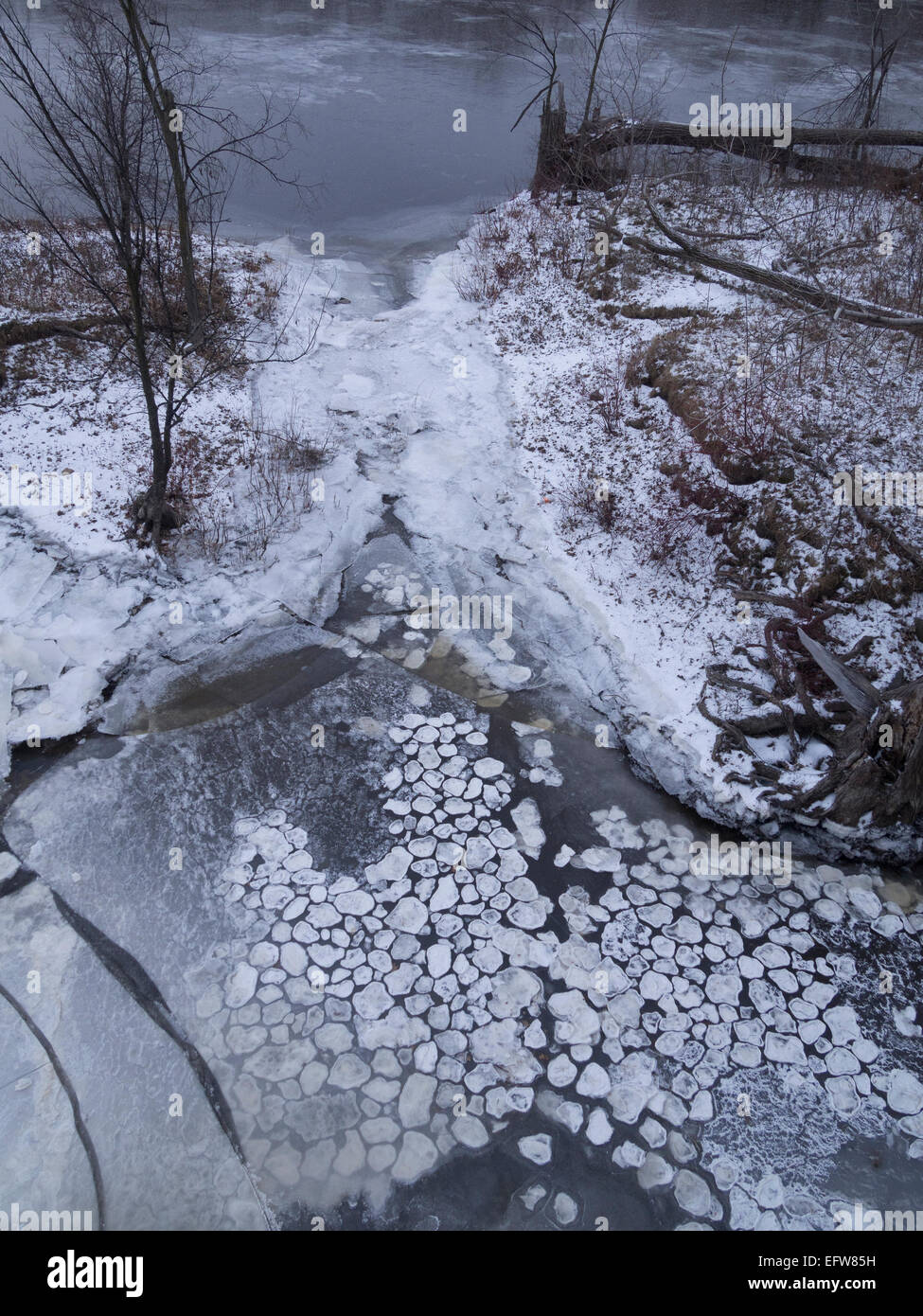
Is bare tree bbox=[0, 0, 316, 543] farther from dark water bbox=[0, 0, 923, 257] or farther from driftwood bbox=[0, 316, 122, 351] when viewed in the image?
dark water bbox=[0, 0, 923, 257]

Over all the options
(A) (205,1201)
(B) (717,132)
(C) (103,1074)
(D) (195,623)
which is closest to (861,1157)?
(A) (205,1201)

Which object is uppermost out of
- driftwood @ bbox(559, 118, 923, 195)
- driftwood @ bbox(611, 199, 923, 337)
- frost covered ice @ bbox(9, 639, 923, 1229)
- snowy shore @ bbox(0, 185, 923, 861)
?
driftwood @ bbox(559, 118, 923, 195)

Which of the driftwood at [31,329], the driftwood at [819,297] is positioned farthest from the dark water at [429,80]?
the driftwood at [819,297]

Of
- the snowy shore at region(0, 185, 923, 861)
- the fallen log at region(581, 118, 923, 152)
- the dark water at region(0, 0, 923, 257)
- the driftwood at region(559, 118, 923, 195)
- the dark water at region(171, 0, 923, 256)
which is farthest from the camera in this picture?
the dark water at region(171, 0, 923, 256)

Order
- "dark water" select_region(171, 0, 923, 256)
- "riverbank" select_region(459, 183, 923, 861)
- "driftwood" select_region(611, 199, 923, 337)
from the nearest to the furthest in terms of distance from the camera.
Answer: "driftwood" select_region(611, 199, 923, 337) < "riverbank" select_region(459, 183, 923, 861) < "dark water" select_region(171, 0, 923, 256)

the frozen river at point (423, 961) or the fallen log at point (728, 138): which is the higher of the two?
the fallen log at point (728, 138)

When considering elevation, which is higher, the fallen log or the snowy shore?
the fallen log

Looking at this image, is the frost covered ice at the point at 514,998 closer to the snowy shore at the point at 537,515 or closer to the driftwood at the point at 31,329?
the snowy shore at the point at 537,515

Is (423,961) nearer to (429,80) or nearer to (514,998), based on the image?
(514,998)

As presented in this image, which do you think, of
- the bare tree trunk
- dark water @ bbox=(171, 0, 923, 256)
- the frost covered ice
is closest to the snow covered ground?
the frost covered ice

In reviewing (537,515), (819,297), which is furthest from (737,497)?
(819,297)

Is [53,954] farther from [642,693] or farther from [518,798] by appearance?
[642,693]
